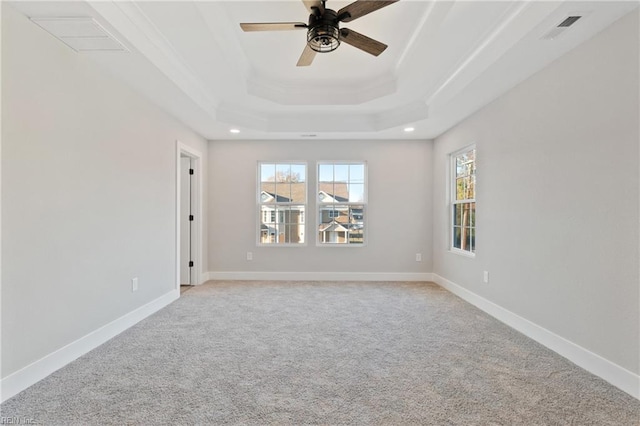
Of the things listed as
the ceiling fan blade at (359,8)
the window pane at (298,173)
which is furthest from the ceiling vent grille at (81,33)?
the window pane at (298,173)

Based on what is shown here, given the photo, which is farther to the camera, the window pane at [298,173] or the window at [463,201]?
the window pane at [298,173]

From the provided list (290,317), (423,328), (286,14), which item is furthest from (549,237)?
(286,14)

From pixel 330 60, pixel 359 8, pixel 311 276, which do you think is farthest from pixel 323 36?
pixel 311 276

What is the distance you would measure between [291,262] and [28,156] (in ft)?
12.6

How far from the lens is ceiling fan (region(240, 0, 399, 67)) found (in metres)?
2.08

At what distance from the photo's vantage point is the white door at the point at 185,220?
4973 millimetres

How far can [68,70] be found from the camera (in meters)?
2.44

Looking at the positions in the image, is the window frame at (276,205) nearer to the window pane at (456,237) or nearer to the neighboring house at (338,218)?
the neighboring house at (338,218)

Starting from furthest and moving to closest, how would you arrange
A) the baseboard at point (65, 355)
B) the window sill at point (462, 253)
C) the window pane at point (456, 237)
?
the window pane at point (456, 237) < the window sill at point (462, 253) < the baseboard at point (65, 355)

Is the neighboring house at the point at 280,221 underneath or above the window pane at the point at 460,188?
underneath

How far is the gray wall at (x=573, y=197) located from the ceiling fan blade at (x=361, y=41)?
4.88 feet

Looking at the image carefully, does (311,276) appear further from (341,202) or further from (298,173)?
(298,173)

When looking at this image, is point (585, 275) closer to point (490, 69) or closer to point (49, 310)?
point (490, 69)

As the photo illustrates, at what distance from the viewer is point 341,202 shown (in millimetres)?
5504
